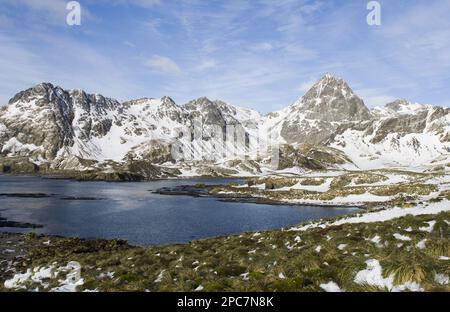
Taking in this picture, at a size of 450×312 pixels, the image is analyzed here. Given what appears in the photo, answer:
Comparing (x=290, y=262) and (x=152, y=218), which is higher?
(x=290, y=262)

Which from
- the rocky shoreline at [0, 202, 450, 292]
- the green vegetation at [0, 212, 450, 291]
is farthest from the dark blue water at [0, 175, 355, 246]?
the green vegetation at [0, 212, 450, 291]

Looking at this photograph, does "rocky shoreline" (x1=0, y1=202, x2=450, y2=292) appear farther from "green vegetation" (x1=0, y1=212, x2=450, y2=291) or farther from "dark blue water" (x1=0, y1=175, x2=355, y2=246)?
"dark blue water" (x1=0, y1=175, x2=355, y2=246)

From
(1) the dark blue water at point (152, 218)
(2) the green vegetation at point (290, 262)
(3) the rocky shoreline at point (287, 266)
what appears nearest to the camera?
(3) the rocky shoreline at point (287, 266)

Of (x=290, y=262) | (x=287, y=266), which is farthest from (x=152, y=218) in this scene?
(x=287, y=266)

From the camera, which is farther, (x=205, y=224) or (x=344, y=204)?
(x=344, y=204)

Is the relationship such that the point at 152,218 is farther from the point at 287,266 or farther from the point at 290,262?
the point at 287,266

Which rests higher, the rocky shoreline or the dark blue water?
the rocky shoreline

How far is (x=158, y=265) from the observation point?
1080 inches

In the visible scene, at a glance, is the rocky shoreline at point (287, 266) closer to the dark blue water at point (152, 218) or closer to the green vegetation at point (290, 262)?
the green vegetation at point (290, 262)

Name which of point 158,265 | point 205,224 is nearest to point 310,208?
point 205,224

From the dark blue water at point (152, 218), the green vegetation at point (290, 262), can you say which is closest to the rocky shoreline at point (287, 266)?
the green vegetation at point (290, 262)
